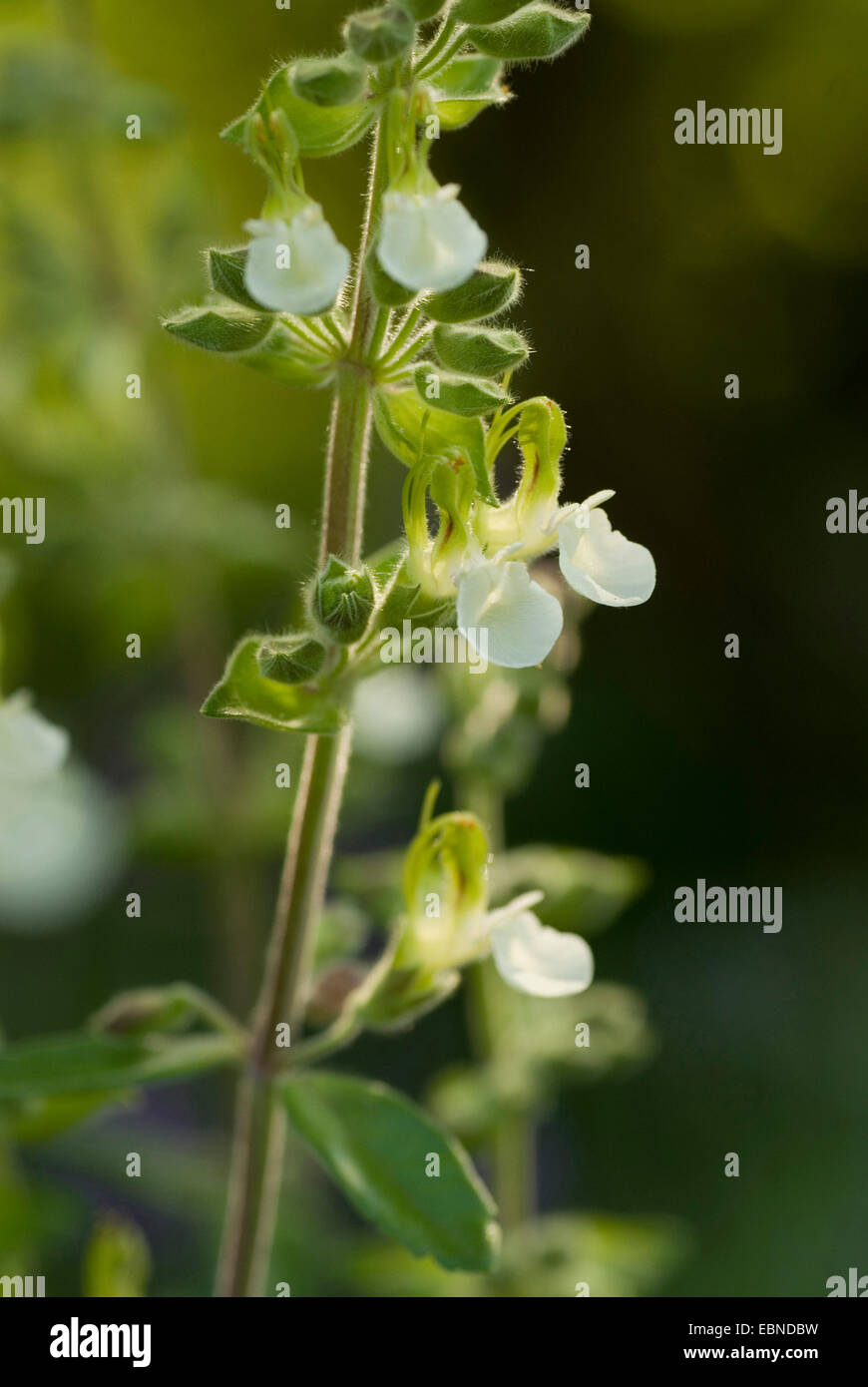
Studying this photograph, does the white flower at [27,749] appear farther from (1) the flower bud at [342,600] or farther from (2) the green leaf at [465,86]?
(2) the green leaf at [465,86]

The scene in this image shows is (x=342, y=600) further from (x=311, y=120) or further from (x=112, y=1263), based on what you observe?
(x=112, y=1263)

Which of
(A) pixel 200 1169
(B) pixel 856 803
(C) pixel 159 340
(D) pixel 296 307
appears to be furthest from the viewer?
(B) pixel 856 803

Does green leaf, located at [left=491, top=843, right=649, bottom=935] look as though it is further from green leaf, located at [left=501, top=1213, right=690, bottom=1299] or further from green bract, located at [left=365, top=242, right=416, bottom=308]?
green bract, located at [left=365, top=242, right=416, bottom=308]

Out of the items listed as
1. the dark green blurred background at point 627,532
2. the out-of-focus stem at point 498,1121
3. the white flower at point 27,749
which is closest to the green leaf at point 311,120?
the white flower at point 27,749

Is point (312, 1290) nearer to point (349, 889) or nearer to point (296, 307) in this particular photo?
point (349, 889)

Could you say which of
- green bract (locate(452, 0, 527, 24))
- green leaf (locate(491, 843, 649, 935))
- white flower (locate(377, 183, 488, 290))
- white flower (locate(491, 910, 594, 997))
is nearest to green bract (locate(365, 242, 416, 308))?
white flower (locate(377, 183, 488, 290))

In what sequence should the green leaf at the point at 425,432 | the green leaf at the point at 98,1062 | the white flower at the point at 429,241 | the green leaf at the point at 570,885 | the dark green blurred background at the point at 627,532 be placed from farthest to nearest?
the dark green blurred background at the point at 627,532
the green leaf at the point at 570,885
the green leaf at the point at 98,1062
the green leaf at the point at 425,432
the white flower at the point at 429,241

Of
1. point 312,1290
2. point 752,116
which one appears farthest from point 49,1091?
point 752,116
